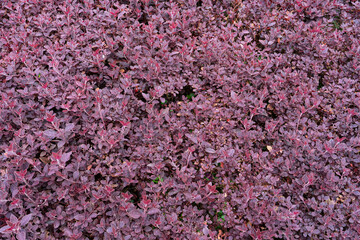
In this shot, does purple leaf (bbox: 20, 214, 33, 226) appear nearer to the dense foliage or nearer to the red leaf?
the dense foliage

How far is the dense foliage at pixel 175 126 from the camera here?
223 cm

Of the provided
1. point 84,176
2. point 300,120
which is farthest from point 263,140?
point 84,176

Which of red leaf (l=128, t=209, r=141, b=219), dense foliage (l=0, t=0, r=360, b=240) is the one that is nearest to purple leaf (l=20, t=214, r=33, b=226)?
dense foliage (l=0, t=0, r=360, b=240)

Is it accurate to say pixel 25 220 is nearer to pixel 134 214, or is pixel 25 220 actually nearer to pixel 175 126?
pixel 134 214

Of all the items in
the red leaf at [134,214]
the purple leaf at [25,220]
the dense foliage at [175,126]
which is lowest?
the red leaf at [134,214]

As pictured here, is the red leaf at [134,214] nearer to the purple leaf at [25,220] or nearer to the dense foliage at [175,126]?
the dense foliage at [175,126]

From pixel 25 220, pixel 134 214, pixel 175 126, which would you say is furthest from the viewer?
pixel 175 126

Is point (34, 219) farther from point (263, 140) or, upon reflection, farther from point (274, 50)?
point (274, 50)

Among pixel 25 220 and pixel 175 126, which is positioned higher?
pixel 175 126

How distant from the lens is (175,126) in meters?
2.63

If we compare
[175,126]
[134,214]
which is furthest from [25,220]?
[175,126]

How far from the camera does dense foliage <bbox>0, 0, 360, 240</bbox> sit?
7.31ft

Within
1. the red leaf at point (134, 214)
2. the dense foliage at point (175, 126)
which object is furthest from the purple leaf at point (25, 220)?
the red leaf at point (134, 214)

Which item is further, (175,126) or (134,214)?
(175,126)
